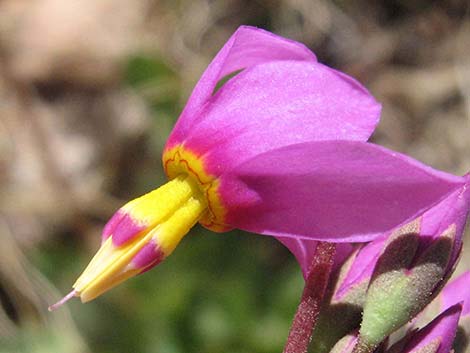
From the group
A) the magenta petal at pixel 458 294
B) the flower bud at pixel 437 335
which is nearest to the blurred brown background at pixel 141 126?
the magenta petal at pixel 458 294

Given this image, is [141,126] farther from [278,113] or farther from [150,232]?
[278,113]

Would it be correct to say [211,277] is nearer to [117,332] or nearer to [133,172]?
[117,332]

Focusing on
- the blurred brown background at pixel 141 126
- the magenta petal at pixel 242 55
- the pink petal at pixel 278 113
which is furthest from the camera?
the blurred brown background at pixel 141 126

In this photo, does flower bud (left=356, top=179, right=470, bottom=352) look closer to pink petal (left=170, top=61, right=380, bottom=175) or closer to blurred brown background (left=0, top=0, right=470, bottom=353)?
pink petal (left=170, top=61, right=380, bottom=175)

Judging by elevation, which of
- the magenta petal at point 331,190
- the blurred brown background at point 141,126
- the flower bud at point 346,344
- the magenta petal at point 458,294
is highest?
the magenta petal at point 331,190

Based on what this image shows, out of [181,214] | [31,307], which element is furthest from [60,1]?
[181,214]

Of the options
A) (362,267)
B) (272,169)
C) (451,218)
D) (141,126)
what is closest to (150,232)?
(272,169)

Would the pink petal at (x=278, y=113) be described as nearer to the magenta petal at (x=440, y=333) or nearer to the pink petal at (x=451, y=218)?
the pink petal at (x=451, y=218)
